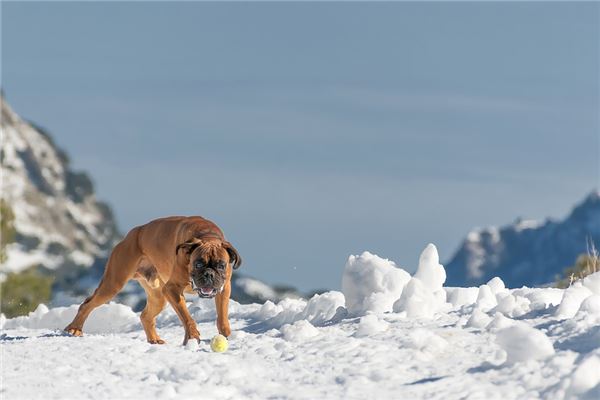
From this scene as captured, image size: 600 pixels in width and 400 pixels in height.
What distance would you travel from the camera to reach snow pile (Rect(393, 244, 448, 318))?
10930mm

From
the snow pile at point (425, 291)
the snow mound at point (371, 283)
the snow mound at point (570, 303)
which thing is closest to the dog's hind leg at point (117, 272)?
the snow mound at point (371, 283)

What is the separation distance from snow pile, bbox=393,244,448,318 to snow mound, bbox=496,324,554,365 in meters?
2.62

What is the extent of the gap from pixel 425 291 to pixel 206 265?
266cm

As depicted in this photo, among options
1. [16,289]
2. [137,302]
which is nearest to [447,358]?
[16,289]

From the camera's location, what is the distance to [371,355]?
8805 millimetres

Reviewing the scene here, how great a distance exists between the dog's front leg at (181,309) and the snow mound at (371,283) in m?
2.02

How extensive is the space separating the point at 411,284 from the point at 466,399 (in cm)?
374

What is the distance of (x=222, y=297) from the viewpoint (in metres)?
10.6

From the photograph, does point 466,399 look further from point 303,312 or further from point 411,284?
point 303,312

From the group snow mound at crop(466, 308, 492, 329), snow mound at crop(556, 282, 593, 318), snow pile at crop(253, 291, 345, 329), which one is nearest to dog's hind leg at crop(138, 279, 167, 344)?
snow pile at crop(253, 291, 345, 329)

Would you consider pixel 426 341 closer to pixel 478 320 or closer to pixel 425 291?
pixel 478 320

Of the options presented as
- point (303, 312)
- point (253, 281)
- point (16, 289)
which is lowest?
point (253, 281)

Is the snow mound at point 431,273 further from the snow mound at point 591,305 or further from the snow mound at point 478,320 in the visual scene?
the snow mound at point 591,305

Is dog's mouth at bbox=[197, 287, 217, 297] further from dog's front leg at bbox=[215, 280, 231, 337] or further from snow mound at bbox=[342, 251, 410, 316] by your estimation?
snow mound at bbox=[342, 251, 410, 316]
